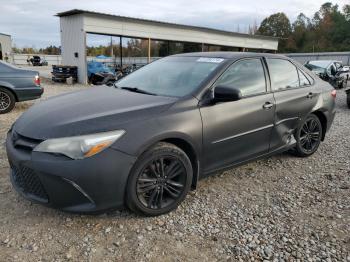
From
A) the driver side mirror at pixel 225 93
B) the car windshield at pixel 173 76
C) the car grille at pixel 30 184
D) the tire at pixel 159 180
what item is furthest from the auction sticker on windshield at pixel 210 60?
the car grille at pixel 30 184

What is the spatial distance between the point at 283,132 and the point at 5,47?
40202mm

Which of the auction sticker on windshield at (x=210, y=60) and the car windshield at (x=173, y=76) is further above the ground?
the auction sticker on windshield at (x=210, y=60)

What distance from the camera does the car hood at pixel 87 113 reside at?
263 centimetres

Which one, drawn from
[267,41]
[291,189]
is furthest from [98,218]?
[267,41]

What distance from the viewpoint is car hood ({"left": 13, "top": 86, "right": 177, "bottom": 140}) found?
8.64 feet

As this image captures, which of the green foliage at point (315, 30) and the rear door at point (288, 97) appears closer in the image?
the rear door at point (288, 97)

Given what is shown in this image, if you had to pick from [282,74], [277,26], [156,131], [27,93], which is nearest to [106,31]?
[27,93]

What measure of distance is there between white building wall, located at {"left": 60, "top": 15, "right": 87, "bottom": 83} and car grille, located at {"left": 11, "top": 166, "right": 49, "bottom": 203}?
52.6ft

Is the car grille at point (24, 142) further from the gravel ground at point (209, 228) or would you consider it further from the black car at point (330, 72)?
the black car at point (330, 72)

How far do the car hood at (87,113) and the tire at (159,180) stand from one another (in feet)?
1.23

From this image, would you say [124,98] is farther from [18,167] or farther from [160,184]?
[18,167]

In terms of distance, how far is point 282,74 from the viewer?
4.26 metres

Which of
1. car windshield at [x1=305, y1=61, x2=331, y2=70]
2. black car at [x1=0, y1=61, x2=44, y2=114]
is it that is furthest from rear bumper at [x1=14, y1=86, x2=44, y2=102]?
car windshield at [x1=305, y1=61, x2=331, y2=70]

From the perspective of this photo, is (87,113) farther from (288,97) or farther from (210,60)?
(288,97)
